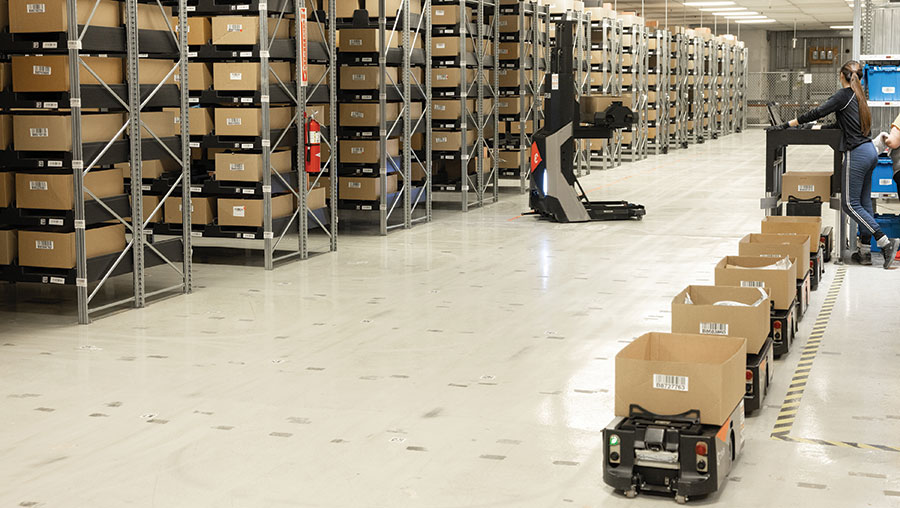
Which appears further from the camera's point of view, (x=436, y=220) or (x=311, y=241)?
(x=436, y=220)

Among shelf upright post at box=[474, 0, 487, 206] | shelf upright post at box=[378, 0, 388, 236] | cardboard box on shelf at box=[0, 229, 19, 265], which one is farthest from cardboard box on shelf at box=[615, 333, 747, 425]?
shelf upright post at box=[474, 0, 487, 206]

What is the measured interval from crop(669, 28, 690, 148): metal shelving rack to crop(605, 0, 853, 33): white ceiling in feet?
7.51

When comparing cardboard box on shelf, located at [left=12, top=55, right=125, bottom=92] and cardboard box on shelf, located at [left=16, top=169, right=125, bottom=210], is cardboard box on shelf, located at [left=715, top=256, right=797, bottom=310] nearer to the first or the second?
cardboard box on shelf, located at [left=16, top=169, right=125, bottom=210]

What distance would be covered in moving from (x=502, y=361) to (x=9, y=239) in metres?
4.50

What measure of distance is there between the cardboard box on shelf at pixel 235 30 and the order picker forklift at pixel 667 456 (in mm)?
7435

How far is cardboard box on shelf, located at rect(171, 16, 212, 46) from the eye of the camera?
37.2 ft

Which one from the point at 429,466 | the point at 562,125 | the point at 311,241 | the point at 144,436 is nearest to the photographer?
the point at 429,466

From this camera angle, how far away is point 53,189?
8.68 meters

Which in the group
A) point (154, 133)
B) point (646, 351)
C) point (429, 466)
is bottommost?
point (429, 466)

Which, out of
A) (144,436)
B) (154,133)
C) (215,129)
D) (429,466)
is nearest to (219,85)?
(215,129)

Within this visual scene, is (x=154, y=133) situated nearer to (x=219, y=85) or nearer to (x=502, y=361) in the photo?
(x=219, y=85)

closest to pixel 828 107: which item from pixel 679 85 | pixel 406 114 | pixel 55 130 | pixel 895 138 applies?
pixel 895 138

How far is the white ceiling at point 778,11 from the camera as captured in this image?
1389 inches

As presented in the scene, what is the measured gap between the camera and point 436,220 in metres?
15.4
